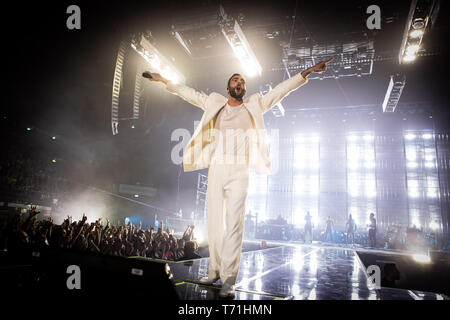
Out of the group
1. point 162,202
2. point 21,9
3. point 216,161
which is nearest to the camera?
point 216,161

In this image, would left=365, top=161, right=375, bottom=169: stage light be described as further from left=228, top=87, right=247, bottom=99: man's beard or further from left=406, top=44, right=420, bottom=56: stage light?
left=228, top=87, right=247, bottom=99: man's beard

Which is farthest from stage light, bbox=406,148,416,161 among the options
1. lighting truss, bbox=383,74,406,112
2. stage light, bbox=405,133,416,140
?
lighting truss, bbox=383,74,406,112

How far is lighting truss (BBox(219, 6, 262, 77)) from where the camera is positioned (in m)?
6.96

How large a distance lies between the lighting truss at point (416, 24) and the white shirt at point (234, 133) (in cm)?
615

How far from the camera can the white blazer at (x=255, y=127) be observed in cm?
239

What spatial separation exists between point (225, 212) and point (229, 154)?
513 millimetres

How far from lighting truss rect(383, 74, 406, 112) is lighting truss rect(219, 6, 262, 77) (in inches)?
198

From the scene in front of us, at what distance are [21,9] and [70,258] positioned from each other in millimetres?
6860

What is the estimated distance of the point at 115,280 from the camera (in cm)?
142

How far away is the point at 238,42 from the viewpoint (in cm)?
769

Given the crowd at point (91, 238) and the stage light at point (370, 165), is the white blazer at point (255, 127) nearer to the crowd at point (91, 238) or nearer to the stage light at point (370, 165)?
the crowd at point (91, 238)

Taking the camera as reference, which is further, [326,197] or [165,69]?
[326,197]
